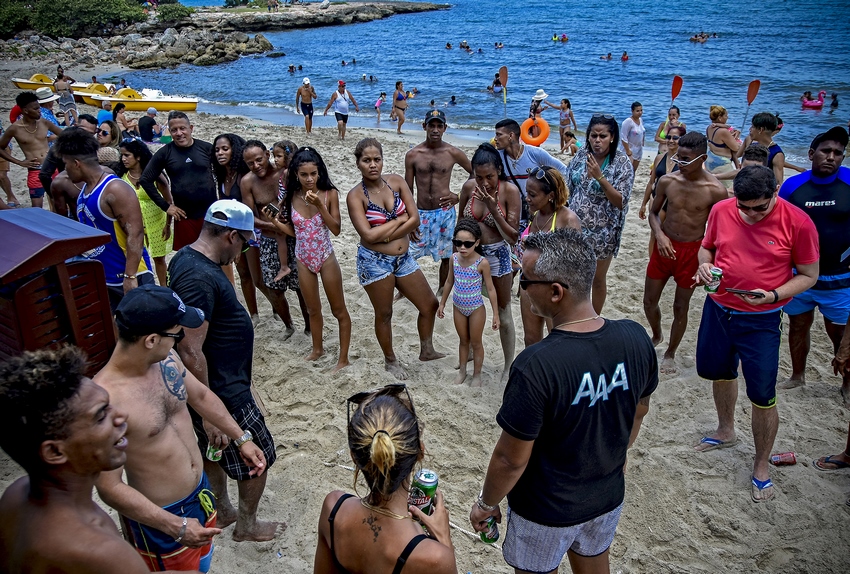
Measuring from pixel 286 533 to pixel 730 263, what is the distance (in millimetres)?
3553

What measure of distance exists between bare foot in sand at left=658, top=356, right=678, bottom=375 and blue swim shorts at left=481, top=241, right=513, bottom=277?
5.68 ft

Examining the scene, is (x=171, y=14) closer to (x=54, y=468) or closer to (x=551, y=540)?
(x=54, y=468)

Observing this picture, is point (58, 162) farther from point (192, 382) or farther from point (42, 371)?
point (42, 371)

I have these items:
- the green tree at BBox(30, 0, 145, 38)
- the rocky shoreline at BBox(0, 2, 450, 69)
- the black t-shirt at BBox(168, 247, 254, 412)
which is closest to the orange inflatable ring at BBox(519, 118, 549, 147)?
the black t-shirt at BBox(168, 247, 254, 412)

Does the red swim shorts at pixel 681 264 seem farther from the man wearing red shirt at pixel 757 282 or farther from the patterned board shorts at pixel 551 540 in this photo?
the patterned board shorts at pixel 551 540

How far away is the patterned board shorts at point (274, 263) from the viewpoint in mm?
5832

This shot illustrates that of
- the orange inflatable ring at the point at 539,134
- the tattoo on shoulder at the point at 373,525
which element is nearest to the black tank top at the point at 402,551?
the tattoo on shoulder at the point at 373,525

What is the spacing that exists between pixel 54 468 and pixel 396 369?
3814 mm

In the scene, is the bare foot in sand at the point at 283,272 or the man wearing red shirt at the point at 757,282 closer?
the man wearing red shirt at the point at 757,282

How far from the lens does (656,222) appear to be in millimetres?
5402

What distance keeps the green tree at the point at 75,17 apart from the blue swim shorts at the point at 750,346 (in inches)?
2075

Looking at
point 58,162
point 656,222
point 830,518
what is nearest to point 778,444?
point 830,518

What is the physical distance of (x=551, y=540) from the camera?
2.60 meters

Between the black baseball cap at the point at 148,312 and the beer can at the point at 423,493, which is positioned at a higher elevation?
the black baseball cap at the point at 148,312
